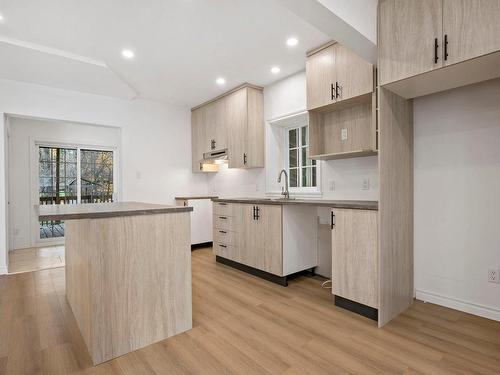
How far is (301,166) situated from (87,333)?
9.75 ft

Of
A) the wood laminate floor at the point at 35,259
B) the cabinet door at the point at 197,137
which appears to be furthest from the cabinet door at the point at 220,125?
the wood laminate floor at the point at 35,259

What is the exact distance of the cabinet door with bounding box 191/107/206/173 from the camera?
4.99 m

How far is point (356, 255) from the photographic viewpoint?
7.47 feet

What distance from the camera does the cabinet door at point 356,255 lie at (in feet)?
7.10

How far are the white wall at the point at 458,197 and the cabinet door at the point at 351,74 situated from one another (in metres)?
0.51

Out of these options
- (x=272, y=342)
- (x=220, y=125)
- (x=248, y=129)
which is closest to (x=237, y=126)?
(x=248, y=129)

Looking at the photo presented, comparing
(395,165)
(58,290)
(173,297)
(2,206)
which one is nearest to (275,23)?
(395,165)

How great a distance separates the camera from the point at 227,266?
3.76m

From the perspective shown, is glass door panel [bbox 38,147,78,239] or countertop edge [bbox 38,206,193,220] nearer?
countertop edge [bbox 38,206,193,220]

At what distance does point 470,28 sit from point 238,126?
114 inches

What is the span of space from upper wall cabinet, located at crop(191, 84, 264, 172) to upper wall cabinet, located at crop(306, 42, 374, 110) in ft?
3.83

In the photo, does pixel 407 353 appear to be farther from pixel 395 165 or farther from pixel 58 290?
pixel 58 290

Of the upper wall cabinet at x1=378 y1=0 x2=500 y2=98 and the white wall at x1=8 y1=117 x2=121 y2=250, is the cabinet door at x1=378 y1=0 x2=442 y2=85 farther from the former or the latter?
the white wall at x1=8 y1=117 x2=121 y2=250

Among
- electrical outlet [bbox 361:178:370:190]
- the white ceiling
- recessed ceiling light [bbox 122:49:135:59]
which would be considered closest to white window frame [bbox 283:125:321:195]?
electrical outlet [bbox 361:178:370:190]
